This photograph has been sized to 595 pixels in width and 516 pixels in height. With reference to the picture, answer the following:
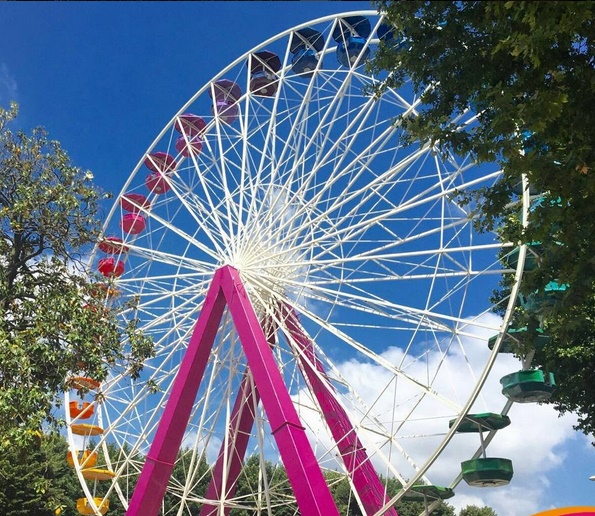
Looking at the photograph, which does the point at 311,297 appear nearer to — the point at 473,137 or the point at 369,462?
the point at 369,462

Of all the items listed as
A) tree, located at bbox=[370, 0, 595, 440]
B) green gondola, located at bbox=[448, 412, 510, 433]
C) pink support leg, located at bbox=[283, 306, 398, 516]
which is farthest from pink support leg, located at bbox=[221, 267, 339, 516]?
tree, located at bbox=[370, 0, 595, 440]

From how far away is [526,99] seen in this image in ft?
23.7

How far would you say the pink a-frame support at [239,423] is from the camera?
13.0 metres

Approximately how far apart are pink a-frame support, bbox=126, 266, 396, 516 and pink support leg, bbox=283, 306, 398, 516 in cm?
3

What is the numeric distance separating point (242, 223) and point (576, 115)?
13.0m

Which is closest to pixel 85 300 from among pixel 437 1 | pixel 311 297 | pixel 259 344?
pixel 259 344

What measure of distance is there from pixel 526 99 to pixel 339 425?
11.9m

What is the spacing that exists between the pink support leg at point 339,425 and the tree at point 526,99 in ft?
29.4

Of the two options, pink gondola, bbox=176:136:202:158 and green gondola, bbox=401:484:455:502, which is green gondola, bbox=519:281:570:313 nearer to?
green gondola, bbox=401:484:455:502

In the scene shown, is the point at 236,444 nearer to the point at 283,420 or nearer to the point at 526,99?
the point at 283,420

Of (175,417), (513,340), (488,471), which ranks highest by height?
(175,417)

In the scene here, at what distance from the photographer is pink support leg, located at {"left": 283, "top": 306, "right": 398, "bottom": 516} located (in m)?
16.3

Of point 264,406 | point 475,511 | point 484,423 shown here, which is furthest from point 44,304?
point 475,511

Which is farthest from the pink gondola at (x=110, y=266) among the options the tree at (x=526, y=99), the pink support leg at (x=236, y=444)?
the tree at (x=526, y=99)
